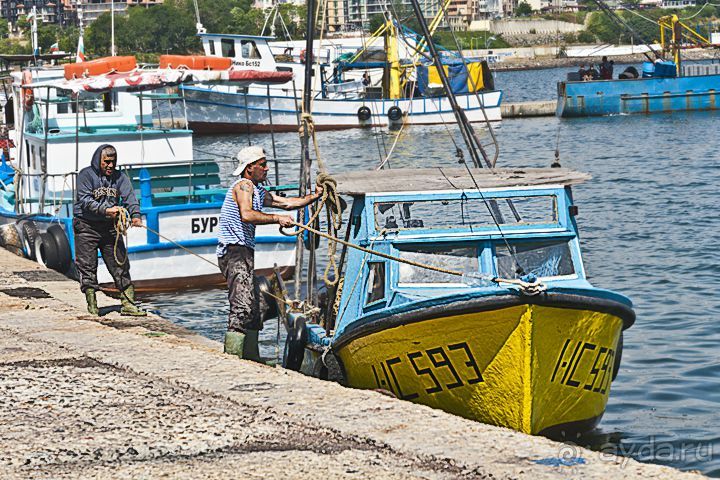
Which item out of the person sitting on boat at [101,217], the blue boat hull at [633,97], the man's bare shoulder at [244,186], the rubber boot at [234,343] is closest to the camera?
the man's bare shoulder at [244,186]

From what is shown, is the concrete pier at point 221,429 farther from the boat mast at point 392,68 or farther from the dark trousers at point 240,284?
the boat mast at point 392,68

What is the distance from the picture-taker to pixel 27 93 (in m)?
20.9

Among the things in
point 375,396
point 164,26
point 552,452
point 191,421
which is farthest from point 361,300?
point 164,26

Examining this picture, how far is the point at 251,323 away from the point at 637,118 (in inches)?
1748

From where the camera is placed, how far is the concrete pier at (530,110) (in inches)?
2291

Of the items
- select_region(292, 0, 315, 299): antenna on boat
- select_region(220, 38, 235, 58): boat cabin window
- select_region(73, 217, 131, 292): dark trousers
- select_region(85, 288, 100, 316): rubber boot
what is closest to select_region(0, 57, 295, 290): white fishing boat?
select_region(73, 217, 131, 292): dark trousers

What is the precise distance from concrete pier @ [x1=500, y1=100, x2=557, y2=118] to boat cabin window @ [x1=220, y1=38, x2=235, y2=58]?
15.0 metres

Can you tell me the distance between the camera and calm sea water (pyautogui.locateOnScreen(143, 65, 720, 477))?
11.2 metres

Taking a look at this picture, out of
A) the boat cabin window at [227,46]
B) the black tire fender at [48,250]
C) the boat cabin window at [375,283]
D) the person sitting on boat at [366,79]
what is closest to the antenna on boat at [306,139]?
the boat cabin window at [375,283]

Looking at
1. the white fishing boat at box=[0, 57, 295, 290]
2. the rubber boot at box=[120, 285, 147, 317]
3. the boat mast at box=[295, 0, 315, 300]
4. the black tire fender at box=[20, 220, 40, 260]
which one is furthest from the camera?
the black tire fender at box=[20, 220, 40, 260]

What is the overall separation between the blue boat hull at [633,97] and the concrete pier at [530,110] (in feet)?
11.0

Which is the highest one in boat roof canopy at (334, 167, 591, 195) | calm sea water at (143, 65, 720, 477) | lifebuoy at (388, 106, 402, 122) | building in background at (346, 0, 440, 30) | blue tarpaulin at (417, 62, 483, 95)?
building in background at (346, 0, 440, 30)

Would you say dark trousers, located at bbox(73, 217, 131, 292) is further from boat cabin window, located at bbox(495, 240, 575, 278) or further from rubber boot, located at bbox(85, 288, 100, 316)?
boat cabin window, located at bbox(495, 240, 575, 278)

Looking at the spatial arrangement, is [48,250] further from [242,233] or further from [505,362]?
[505,362]
